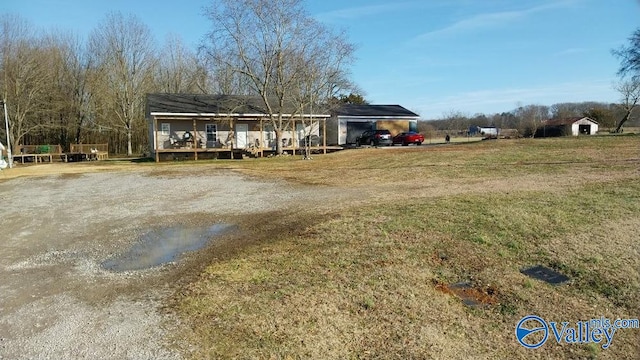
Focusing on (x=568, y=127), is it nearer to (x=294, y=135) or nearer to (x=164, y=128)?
(x=294, y=135)

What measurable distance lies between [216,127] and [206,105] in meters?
1.75

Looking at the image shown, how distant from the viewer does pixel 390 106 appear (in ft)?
139

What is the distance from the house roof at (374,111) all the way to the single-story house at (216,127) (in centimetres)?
712

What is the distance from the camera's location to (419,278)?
189 inches

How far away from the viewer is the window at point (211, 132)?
29.2 meters

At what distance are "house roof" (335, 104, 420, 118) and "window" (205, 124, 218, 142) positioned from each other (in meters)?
11.9

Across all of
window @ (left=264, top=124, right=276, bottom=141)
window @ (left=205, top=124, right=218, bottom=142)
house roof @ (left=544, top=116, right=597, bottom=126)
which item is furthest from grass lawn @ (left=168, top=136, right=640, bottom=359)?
house roof @ (left=544, top=116, right=597, bottom=126)

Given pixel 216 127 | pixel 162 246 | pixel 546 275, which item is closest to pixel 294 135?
pixel 216 127

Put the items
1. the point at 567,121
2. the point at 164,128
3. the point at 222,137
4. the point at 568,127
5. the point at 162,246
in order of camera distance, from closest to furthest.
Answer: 1. the point at 162,246
2. the point at 164,128
3. the point at 222,137
4. the point at 568,127
5. the point at 567,121

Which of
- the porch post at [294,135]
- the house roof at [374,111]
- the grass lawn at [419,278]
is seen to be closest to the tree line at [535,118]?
the house roof at [374,111]

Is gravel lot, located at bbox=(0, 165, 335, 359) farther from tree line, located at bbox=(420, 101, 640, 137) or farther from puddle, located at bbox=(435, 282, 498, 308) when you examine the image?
→ tree line, located at bbox=(420, 101, 640, 137)

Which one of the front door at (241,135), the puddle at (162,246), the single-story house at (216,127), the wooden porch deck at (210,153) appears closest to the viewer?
the puddle at (162,246)

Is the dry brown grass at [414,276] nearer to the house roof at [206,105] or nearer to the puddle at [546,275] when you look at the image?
the puddle at [546,275]

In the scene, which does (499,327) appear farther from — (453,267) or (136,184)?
(136,184)
